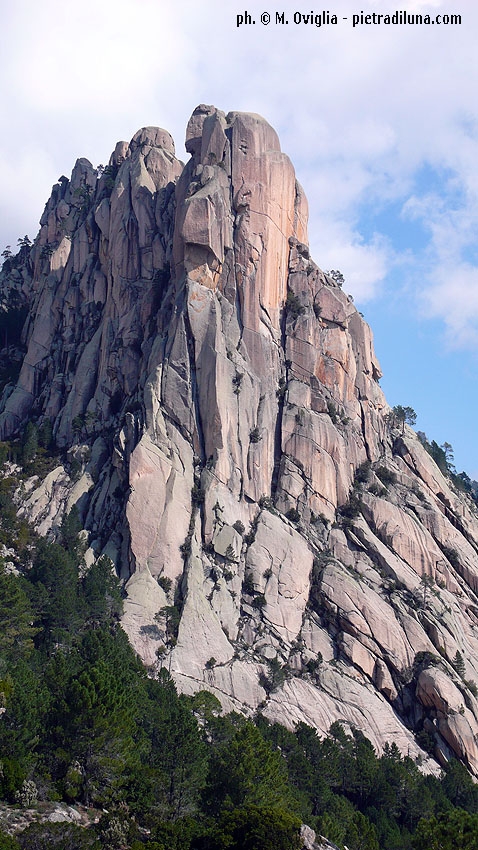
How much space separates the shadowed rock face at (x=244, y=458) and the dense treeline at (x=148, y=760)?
5.03 meters

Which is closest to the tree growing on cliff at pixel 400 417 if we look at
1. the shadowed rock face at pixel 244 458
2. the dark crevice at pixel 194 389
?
the shadowed rock face at pixel 244 458

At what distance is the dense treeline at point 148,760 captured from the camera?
3816cm

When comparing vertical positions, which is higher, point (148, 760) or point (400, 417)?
point (400, 417)

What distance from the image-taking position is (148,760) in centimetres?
4803

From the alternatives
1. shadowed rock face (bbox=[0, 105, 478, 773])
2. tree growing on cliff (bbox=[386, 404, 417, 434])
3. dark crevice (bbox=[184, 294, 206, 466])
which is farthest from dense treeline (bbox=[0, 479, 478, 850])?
tree growing on cliff (bbox=[386, 404, 417, 434])

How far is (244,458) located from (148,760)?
4150 centimetres

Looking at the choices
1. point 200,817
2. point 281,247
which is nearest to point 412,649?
point 200,817

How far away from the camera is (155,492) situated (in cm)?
7712

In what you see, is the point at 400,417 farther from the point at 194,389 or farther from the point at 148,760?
the point at 148,760

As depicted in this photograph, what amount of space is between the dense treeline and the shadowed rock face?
5031mm

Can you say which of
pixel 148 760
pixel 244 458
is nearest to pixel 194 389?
pixel 244 458

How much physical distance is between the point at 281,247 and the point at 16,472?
40.0 metres

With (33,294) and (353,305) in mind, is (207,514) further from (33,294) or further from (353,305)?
(33,294)

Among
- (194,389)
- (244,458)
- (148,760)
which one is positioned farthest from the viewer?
(244,458)
